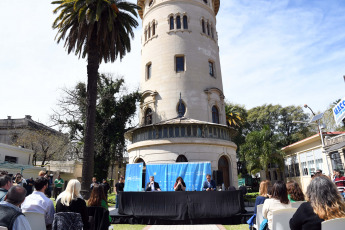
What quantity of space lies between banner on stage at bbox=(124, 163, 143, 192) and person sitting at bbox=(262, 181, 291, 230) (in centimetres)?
1215

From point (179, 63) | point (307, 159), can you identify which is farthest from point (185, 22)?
point (307, 159)

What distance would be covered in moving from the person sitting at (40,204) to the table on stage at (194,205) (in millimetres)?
6991

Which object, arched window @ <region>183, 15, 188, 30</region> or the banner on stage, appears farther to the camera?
arched window @ <region>183, 15, 188, 30</region>

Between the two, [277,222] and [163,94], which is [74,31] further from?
[277,222]

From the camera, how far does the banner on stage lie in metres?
16.9

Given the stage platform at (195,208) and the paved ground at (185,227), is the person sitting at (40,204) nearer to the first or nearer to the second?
the paved ground at (185,227)

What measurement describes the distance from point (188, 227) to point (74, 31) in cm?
1556

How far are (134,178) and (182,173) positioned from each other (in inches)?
134

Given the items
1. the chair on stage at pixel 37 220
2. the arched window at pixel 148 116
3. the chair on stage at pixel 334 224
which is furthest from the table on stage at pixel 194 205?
the arched window at pixel 148 116

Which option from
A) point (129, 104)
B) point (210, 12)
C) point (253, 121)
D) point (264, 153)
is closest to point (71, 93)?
point (129, 104)

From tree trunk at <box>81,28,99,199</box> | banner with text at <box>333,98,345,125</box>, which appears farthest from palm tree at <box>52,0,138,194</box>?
banner with text at <box>333,98,345,125</box>

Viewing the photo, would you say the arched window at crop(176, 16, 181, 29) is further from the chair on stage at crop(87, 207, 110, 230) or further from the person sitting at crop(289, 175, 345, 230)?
the person sitting at crop(289, 175, 345, 230)

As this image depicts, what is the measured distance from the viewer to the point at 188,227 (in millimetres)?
10750

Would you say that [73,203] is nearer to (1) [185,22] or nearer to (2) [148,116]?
(2) [148,116]
